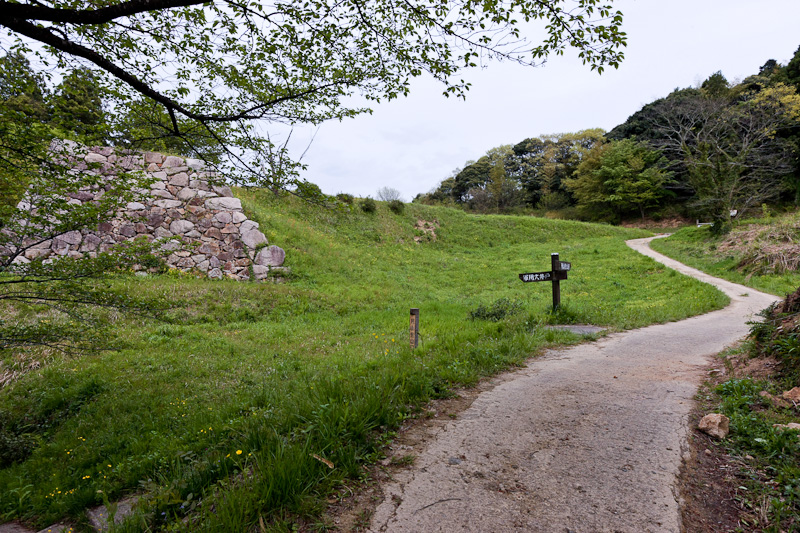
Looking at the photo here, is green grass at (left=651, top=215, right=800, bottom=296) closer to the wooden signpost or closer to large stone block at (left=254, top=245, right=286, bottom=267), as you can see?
the wooden signpost

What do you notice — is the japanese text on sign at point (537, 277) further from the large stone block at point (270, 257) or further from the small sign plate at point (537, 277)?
the large stone block at point (270, 257)

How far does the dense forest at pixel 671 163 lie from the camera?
72.4 ft

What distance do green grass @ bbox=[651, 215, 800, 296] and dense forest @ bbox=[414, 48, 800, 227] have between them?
1718 mm

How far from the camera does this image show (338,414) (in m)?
2.98

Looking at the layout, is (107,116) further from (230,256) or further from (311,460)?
(230,256)

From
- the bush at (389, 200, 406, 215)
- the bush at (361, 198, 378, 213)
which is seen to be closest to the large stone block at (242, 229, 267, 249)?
the bush at (361, 198, 378, 213)

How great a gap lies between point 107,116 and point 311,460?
4.99 m

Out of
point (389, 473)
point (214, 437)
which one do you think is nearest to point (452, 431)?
point (389, 473)

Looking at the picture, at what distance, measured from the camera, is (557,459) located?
2.70 meters

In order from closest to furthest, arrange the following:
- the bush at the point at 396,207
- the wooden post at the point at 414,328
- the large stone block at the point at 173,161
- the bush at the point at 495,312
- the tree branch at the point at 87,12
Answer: the tree branch at the point at 87,12 < the wooden post at the point at 414,328 < the bush at the point at 495,312 < the large stone block at the point at 173,161 < the bush at the point at 396,207

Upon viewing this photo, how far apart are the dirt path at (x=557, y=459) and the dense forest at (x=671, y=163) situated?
22499mm

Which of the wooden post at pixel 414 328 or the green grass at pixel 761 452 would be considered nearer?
the green grass at pixel 761 452

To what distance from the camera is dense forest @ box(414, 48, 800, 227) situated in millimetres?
22078

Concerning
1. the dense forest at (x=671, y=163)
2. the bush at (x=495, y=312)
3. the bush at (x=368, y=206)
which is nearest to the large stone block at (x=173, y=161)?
the bush at (x=368, y=206)
